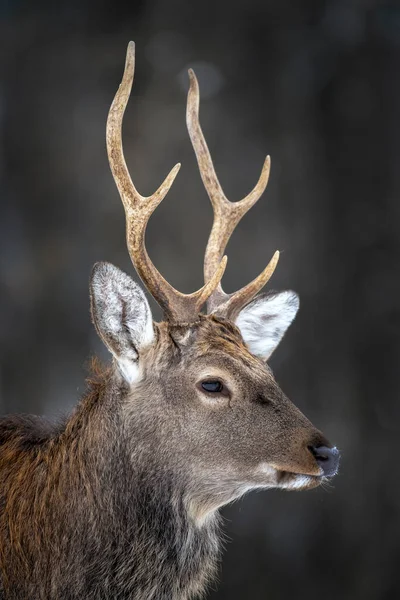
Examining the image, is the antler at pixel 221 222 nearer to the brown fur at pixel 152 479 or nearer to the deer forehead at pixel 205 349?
the deer forehead at pixel 205 349

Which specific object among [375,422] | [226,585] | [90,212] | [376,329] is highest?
[90,212]

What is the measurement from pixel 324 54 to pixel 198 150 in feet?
12.6

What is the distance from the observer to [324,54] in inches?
268

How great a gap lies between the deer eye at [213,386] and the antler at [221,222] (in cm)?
41

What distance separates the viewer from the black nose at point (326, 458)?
2432 millimetres

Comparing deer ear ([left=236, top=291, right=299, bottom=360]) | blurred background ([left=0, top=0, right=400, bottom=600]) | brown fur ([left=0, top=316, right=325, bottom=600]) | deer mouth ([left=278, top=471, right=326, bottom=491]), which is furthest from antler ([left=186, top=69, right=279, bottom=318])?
blurred background ([left=0, top=0, right=400, bottom=600])

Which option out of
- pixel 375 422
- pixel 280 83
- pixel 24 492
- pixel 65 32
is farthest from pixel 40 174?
pixel 24 492

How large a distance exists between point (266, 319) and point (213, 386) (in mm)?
636

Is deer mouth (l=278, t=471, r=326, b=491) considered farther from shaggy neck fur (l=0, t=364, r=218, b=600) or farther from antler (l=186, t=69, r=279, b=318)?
antler (l=186, t=69, r=279, b=318)

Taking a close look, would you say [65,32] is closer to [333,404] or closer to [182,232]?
[182,232]

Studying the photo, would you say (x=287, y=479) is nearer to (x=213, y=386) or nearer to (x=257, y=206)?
(x=213, y=386)

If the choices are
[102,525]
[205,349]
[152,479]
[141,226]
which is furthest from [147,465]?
[141,226]

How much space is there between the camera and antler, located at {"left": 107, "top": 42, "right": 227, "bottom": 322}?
2.74 meters

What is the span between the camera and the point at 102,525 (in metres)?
2.53
